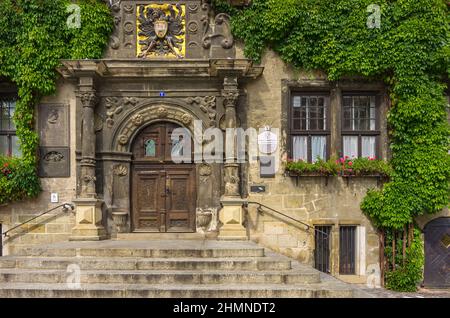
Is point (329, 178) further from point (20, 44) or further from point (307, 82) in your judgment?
point (20, 44)

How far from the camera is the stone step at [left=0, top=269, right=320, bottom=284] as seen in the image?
23.0ft

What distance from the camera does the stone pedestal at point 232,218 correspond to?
9.38 metres

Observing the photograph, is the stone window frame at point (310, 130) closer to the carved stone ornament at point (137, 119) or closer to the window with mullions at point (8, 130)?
the carved stone ornament at point (137, 119)

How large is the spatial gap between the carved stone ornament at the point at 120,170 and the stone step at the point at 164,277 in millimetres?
3251

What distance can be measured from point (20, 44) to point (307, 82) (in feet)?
21.1

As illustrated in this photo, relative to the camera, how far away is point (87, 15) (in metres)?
9.86

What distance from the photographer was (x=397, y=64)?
9727mm

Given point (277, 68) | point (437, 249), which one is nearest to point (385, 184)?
point (437, 249)

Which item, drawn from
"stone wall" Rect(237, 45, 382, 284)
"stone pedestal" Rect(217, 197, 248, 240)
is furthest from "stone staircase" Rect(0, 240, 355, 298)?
"stone wall" Rect(237, 45, 382, 284)

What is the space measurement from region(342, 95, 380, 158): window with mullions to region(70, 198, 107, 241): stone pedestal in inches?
228

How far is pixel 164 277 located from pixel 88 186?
11.4ft

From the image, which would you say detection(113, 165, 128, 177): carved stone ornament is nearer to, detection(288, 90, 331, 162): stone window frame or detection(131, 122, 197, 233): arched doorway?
detection(131, 122, 197, 233): arched doorway

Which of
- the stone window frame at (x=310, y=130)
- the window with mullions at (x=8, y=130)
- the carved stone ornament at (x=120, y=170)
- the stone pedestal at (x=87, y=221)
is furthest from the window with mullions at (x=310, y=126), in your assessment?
the window with mullions at (x=8, y=130)
